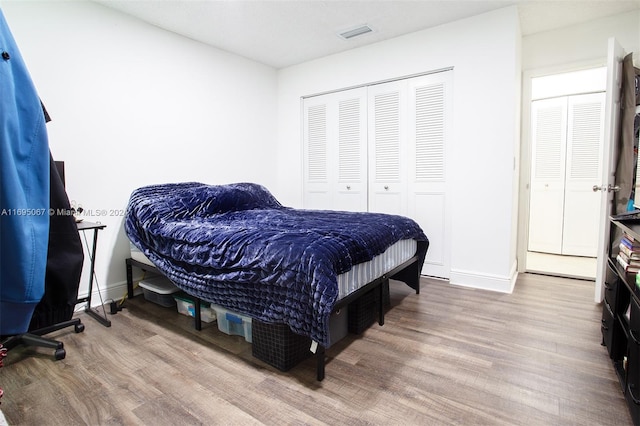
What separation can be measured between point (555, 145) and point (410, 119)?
251 centimetres

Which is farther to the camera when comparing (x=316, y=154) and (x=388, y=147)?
(x=316, y=154)

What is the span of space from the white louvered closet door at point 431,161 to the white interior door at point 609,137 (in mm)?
1250

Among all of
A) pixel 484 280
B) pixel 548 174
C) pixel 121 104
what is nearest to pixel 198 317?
pixel 121 104

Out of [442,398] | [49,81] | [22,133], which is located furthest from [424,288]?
[49,81]

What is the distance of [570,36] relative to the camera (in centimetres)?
342

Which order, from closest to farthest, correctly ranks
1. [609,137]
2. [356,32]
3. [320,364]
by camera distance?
[320,364], [609,137], [356,32]

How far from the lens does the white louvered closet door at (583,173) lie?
443cm

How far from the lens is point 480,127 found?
328 centimetres

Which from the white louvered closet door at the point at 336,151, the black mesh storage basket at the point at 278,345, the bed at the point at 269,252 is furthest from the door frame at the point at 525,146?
the black mesh storage basket at the point at 278,345

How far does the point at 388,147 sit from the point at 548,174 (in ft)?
8.71

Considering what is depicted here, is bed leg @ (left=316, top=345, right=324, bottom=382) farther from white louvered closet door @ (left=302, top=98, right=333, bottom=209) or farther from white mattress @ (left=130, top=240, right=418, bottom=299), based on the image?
white louvered closet door @ (left=302, top=98, right=333, bottom=209)

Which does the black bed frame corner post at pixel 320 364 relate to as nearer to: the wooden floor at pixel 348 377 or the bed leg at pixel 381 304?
the wooden floor at pixel 348 377

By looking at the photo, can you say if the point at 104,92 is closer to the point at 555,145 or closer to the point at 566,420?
the point at 566,420

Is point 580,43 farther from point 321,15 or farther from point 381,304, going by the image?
point 381,304
